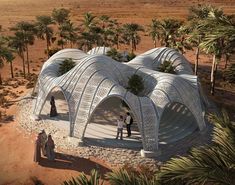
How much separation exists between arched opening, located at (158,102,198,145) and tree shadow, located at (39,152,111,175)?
498 centimetres

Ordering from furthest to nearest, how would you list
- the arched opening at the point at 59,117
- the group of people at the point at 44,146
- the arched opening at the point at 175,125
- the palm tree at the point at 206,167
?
the arched opening at the point at 59,117 < the arched opening at the point at 175,125 < the group of people at the point at 44,146 < the palm tree at the point at 206,167

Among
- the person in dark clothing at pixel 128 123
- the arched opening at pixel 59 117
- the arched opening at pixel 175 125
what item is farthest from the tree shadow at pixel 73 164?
the arched opening at pixel 175 125

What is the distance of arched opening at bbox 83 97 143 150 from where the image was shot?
2328 cm

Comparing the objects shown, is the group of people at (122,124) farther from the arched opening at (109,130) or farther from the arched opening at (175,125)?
the arched opening at (175,125)

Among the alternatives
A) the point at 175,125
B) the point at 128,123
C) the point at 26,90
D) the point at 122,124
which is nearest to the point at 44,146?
the point at 122,124

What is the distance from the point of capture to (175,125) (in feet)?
84.8

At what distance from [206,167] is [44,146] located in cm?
1631

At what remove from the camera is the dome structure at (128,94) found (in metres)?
22.8

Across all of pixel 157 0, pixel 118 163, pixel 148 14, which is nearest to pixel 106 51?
pixel 118 163

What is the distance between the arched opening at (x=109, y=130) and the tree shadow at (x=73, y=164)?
179 centimetres

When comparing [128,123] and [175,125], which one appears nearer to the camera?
[128,123]

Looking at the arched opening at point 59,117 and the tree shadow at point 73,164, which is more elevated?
the arched opening at point 59,117

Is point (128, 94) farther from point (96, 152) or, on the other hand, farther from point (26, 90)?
point (26, 90)

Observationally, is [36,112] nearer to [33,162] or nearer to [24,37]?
[33,162]
